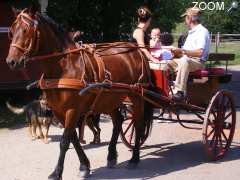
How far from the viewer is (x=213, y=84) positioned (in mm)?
9281

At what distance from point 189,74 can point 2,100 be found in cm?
773

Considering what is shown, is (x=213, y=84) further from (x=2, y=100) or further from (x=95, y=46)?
(x=2, y=100)

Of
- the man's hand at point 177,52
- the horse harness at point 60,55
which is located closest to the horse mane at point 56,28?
the horse harness at point 60,55

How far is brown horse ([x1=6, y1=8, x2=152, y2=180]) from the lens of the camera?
23.3 ft

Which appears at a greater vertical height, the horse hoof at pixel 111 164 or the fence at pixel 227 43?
the horse hoof at pixel 111 164

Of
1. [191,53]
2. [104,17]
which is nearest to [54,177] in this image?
[191,53]

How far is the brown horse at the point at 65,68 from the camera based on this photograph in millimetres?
7090

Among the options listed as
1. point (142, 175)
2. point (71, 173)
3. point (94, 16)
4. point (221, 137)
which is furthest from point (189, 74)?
point (94, 16)

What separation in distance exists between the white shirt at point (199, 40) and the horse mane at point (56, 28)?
7.32ft

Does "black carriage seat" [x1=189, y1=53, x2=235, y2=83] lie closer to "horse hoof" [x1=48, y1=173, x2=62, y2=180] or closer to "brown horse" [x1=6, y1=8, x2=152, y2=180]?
"brown horse" [x1=6, y1=8, x2=152, y2=180]

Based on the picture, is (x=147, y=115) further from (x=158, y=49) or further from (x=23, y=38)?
(x=23, y=38)

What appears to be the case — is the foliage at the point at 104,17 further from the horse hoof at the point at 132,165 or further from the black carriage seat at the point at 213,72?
the horse hoof at the point at 132,165

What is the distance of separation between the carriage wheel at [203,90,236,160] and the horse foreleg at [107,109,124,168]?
1357mm

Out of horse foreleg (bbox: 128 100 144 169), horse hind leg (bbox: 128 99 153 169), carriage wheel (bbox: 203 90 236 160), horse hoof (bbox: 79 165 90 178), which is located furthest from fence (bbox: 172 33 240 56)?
horse hoof (bbox: 79 165 90 178)
